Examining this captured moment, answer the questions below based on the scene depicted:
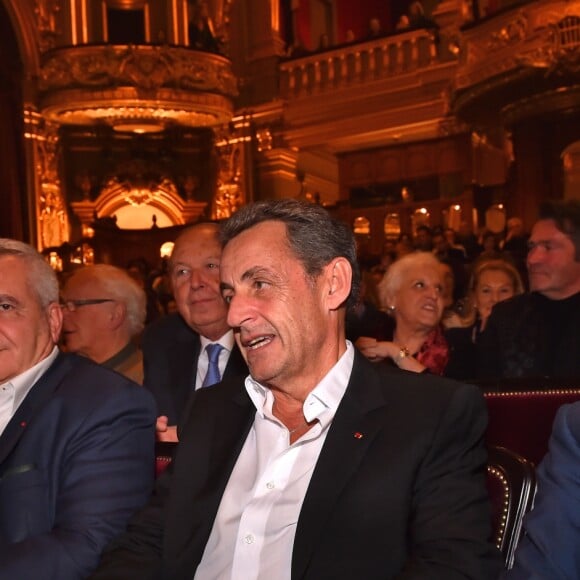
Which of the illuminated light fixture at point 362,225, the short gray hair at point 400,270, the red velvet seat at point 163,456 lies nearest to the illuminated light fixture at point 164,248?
the illuminated light fixture at point 362,225

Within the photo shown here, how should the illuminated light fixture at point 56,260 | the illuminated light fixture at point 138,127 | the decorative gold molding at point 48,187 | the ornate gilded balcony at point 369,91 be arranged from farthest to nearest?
the illuminated light fixture at point 138,127 < the decorative gold molding at point 48,187 < the illuminated light fixture at point 56,260 < the ornate gilded balcony at point 369,91

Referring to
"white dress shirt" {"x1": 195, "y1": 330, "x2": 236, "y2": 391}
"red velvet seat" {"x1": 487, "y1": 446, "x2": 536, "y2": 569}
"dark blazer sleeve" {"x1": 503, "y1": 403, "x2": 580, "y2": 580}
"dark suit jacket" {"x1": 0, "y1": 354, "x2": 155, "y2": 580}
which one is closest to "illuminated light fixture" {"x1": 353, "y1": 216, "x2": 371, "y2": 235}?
"white dress shirt" {"x1": 195, "y1": 330, "x2": 236, "y2": 391}

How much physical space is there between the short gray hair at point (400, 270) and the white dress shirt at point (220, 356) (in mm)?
818

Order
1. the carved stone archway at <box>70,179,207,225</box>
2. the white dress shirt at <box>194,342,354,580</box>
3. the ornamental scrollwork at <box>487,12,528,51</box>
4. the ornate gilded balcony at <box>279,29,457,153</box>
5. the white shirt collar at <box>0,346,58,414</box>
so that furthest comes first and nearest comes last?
the carved stone archway at <box>70,179,207,225</box>, the ornate gilded balcony at <box>279,29,457,153</box>, the ornamental scrollwork at <box>487,12,528,51</box>, the white shirt collar at <box>0,346,58,414</box>, the white dress shirt at <box>194,342,354,580</box>

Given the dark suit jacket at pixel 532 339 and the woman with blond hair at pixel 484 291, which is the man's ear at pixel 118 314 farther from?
the dark suit jacket at pixel 532 339

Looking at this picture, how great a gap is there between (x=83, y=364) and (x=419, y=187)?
14700 mm

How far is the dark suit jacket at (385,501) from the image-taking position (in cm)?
190

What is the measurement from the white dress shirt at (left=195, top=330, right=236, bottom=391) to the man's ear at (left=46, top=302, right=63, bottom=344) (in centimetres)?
111

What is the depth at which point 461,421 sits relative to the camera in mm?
2020

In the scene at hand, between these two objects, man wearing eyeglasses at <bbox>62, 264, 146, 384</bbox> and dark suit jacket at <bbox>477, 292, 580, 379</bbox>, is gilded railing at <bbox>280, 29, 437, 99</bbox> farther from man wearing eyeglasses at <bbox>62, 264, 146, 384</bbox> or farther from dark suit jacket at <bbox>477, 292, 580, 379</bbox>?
dark suit jacket at <bbox>477, 292, 580, 379</bbox>

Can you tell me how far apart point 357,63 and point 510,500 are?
15047 millimetres

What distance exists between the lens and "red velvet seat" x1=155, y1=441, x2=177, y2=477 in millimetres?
2570

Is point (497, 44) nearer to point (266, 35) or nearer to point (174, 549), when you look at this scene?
point (266, 35)

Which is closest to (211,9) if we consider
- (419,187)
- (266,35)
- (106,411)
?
(266,35)
